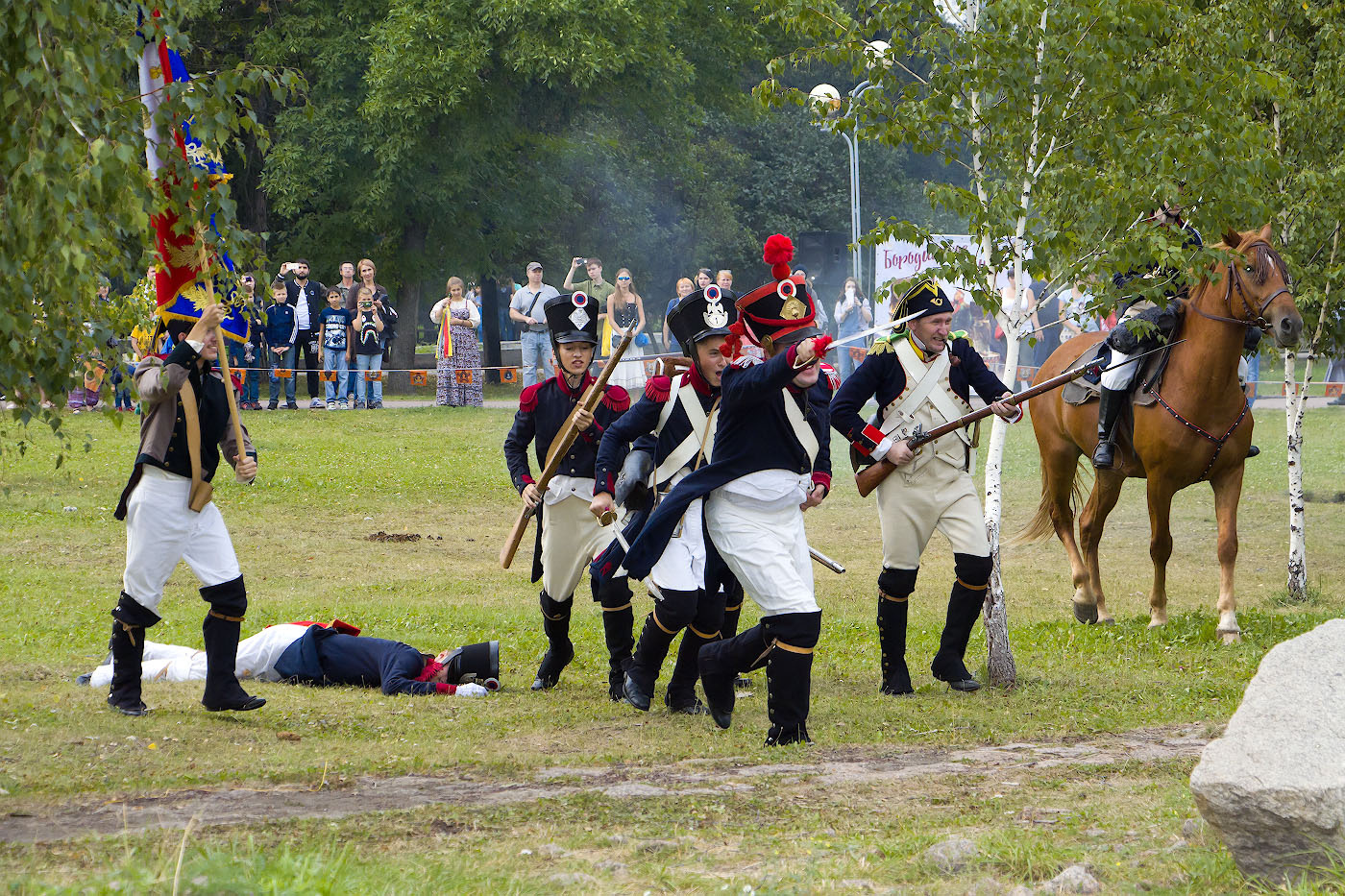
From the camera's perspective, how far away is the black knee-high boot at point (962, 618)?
8758 millimetres

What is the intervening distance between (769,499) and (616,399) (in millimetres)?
1760

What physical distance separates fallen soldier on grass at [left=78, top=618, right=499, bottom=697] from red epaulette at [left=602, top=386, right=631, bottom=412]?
1.57 meters

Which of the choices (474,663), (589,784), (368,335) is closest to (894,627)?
(474,663)

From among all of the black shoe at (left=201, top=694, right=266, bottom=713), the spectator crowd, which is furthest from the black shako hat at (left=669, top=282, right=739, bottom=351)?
the spectator crowd

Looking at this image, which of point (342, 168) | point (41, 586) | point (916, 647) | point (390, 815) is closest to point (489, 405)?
point (342, 168)

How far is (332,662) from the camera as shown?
9039 mm

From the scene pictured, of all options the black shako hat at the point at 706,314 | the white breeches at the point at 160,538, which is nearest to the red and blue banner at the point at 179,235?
the white breeches at the point at 160,538

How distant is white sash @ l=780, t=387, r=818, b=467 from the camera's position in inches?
299

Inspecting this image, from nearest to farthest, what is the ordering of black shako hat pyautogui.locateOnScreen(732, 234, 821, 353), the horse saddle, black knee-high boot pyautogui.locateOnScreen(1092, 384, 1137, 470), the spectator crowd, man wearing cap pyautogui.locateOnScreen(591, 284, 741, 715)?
1. black shako hat pyautogui.locateOnScreen(732, 234, 821, 353)
2. man wearing cap pyautogui.locateOnScreen(591, 284, 741, 715)
3. the horse saddle
4. black knee-high boot pyautogui.locateOnScreen(1092, 384, 1137, 470)
5. the spectator crowd

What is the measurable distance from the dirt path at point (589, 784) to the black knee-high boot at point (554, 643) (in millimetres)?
2098

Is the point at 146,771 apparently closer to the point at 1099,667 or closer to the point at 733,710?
the point at 733,710

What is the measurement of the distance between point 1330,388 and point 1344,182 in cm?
2265

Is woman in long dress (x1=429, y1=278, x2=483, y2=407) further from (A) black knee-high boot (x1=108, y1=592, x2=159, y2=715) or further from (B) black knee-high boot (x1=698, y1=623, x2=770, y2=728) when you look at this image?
(B) black knee-high boot (x1=698, y1=623, x2=770, y2=728)

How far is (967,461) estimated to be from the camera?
8.99 meters
